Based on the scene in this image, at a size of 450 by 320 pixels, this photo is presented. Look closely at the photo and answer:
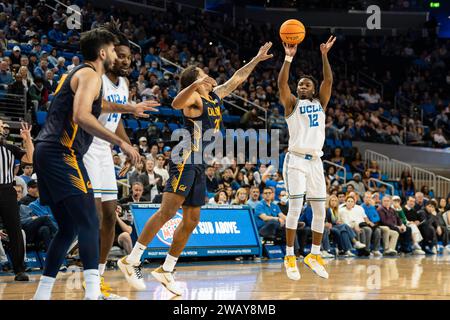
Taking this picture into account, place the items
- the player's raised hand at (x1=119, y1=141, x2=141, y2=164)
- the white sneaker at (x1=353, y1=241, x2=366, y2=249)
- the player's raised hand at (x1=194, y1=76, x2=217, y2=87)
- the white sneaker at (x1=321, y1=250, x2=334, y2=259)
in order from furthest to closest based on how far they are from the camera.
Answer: the white sneaker at (x1=353, y1=241, x2=366, y2=249) < the white sneaker at (x1=321, y1=250, x2=334, y2=259) < the player's raised hand at (x1=194, y1=76, x2=217, y2=87) < the player's raised hand at (x1=119, y1=141, x2=141, y2=164)

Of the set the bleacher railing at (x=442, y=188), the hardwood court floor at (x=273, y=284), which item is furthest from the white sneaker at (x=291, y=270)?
the bleacher railing at (x=442, y=188)

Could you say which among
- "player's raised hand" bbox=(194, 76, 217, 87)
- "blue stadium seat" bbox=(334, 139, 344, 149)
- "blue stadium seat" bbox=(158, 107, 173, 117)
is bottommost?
"blue stadium seat" bbox=(334, 139, 344, 149)

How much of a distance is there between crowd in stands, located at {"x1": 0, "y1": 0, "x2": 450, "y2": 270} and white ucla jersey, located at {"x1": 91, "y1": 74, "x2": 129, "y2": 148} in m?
0.51

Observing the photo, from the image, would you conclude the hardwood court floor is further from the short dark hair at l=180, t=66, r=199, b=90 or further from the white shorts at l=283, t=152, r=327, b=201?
the short dark hair at l=180, t=66, r=199, b=90

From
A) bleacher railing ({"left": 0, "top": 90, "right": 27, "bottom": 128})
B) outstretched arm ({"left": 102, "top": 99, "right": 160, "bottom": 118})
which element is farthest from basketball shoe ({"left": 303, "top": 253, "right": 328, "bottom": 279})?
bleacher railing ({"left": 0, "top": 90, "right": 27, "bottom": 128})

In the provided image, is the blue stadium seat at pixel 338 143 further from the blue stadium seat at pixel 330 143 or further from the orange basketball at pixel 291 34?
the orange basketball at pixel 291 34

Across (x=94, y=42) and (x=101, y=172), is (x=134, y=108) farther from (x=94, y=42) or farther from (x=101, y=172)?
(x=101, y=172)

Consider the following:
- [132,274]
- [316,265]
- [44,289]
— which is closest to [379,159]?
[316,265]

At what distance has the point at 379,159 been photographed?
77.2 feet

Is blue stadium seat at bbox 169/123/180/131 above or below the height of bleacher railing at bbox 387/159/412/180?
above

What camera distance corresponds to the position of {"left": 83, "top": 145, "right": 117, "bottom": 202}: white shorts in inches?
276

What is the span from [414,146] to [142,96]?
11.6 m

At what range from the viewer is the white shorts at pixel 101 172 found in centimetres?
701
